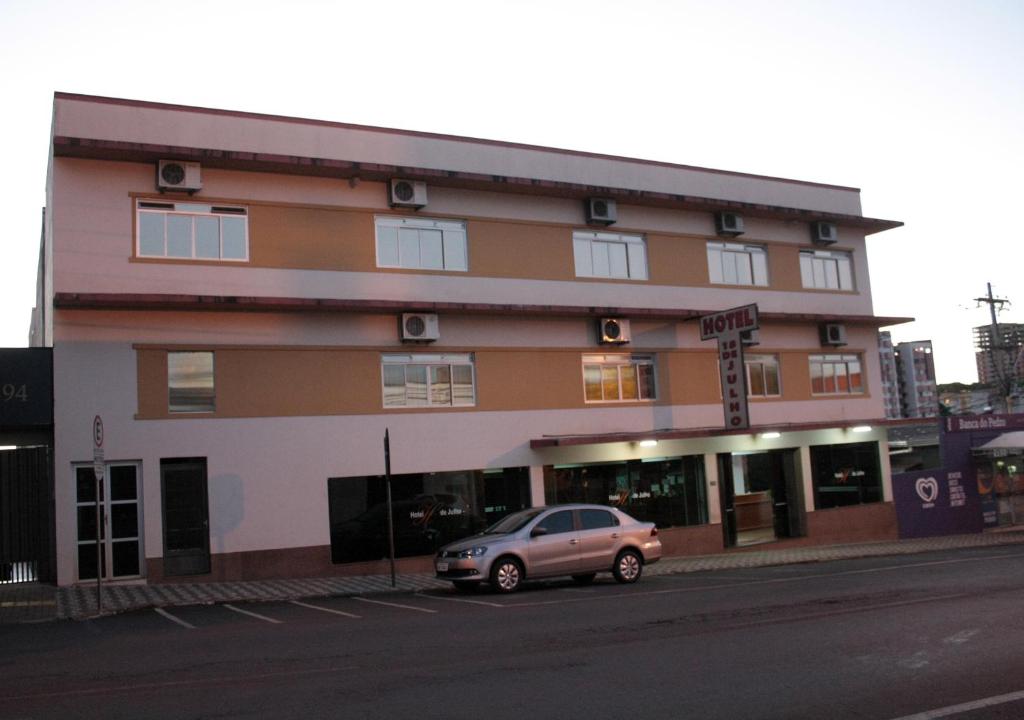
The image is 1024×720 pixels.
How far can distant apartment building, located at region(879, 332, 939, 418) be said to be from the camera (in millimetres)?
159750

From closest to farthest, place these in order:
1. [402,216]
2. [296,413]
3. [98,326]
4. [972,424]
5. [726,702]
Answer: [726,702] < [98,326] < [296,413] < [402,216] < [972,424]

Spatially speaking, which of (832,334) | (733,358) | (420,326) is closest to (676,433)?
(733,358)

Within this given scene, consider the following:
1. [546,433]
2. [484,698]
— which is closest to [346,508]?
[546,433]

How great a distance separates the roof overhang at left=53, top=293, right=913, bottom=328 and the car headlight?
722 centimetres

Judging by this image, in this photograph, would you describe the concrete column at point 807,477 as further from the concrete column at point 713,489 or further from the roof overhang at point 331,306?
the roof overhang at point 331,306

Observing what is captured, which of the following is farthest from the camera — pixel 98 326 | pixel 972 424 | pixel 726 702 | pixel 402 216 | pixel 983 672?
pixel 972 424

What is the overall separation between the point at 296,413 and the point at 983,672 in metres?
15.6

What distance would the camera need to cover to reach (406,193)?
23.0 m

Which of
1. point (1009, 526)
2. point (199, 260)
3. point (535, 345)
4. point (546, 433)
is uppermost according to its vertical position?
point (199, 260)

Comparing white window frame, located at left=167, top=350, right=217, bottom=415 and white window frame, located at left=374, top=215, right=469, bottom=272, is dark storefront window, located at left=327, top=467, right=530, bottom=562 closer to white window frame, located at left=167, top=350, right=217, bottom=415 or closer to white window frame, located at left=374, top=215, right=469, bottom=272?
white window frame, located at left=167, top=350, right=217, bottom=415

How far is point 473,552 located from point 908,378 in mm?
167384

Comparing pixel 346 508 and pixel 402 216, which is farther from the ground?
pixel 402 216

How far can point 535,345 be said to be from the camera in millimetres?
24531

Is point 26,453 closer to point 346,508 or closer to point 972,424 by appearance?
point 346,508
